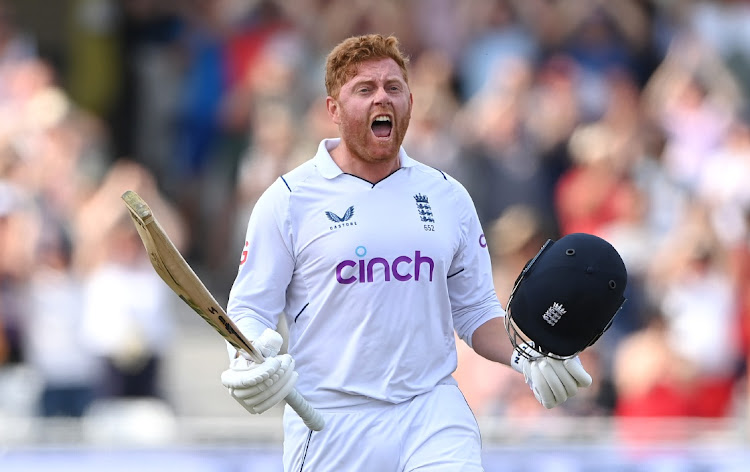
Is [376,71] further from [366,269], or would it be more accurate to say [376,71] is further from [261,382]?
[261,382]

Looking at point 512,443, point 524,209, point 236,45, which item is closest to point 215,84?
point 236,45

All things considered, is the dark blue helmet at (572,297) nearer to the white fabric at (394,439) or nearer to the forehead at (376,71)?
the white fabric at (394,439)

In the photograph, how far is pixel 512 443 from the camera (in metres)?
8.31

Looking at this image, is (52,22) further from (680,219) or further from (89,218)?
(680,219)

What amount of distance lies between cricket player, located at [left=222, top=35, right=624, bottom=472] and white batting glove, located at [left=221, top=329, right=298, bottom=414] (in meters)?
0.22

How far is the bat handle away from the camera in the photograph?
4953 mm

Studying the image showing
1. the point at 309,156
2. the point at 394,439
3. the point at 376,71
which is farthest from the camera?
the point at 309,156

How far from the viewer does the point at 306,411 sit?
5027 millimetres

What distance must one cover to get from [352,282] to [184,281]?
0.65 m

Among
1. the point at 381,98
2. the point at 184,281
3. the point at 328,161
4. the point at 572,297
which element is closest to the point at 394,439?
the point at 572,297

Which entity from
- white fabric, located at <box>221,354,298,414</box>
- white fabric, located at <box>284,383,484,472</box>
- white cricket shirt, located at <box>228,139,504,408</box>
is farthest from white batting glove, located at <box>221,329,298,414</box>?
white fabric, located at <box>284,383,484,472</box>

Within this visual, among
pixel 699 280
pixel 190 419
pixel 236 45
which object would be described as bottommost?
pixel 190 419

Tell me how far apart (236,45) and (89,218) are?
2477 mm

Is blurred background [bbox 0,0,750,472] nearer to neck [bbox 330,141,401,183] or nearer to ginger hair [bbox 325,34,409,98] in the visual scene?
neck [bbox 330,141,401,183]
